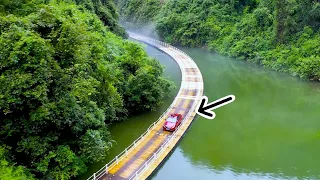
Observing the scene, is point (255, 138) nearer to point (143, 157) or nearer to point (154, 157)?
point (154, 157)

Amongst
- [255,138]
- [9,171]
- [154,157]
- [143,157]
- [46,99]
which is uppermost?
[46,99]

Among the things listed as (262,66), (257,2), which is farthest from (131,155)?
(257,2)

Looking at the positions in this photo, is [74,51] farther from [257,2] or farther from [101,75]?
[257,2]

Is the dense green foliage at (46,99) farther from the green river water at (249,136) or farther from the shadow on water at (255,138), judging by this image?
the shadow on water at (255,138)

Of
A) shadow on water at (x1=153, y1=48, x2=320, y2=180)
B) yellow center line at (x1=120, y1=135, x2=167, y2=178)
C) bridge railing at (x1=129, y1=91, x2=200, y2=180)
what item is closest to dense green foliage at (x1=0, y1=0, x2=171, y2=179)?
yellow center line at (x1=120, y1=135, x2=167, y2=178)
